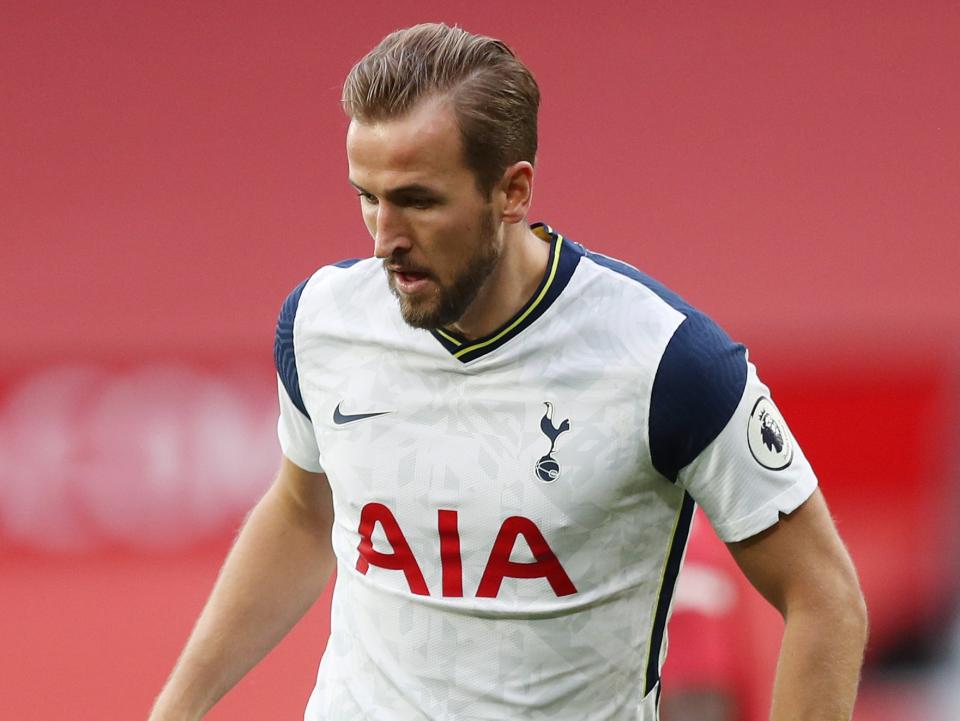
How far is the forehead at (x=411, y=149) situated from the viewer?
1.67 m

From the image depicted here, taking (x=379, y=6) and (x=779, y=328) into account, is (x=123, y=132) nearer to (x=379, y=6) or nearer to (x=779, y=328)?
(x=379, y=6)

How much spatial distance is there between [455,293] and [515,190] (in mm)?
144

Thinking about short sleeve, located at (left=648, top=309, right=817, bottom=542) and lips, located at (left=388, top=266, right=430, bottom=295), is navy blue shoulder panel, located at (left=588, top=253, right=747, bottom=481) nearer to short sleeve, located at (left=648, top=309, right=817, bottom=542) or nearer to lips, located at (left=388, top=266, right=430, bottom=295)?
short sleeve, located at (left=648, top=309, right=817, bottom=542)

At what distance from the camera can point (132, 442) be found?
185 inches

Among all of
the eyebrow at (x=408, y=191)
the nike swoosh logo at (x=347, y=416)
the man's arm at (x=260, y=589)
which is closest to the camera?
the eyebrow at (x=408, y=191)

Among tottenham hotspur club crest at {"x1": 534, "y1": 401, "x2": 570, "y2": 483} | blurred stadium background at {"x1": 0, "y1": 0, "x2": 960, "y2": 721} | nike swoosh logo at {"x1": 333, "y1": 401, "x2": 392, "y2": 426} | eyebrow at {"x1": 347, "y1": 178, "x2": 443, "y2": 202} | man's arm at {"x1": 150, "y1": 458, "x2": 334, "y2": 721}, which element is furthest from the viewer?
blurred stadium background at {"x1": 0, "y1": 0, "x2": 960, "y2": 721}

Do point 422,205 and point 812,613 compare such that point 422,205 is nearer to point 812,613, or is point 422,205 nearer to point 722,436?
point 722,436

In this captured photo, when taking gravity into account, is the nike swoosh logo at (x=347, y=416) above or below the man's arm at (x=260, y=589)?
above

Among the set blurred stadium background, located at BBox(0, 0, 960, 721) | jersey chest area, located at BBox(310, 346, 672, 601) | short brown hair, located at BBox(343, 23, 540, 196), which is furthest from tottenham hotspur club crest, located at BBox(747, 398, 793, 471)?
blurred stadium background, located at BBox(0, 0, 960, 721)

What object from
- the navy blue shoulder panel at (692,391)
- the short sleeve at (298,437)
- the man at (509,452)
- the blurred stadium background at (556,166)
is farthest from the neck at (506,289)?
the blurred stadium background at (556,166)

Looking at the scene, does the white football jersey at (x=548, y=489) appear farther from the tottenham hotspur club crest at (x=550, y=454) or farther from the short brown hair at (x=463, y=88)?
the short brown hair at (x=463, y=88)

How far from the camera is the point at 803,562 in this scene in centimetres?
169

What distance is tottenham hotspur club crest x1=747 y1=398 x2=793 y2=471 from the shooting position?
170 centimetres

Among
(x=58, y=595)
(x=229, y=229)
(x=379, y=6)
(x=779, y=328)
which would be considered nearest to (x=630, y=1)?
(x=379, y=6)
